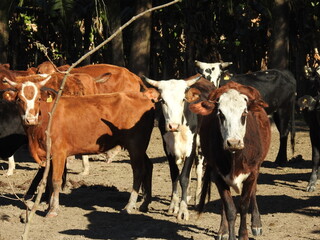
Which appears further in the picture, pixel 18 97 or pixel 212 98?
pixel 18 97

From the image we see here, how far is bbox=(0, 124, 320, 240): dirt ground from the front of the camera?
993 centimetres

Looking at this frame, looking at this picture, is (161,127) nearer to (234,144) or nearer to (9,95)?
(9,95)

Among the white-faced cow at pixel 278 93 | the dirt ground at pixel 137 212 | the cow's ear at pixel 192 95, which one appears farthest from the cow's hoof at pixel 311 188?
the white-faced cow at pixel 278 93

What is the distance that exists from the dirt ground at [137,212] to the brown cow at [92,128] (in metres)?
0.50

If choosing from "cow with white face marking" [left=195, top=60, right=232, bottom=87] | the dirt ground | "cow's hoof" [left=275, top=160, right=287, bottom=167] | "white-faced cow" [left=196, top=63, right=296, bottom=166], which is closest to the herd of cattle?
the dirt ground

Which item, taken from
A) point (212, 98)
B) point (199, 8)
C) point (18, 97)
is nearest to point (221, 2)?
point (199, 8)

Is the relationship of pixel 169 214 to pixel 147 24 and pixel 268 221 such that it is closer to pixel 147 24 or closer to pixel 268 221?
pixel 268 221

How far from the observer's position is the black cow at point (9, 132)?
13.6m

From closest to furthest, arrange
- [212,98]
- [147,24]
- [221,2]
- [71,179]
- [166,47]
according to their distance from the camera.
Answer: [212,98], [71,179], [147,24], [221,2], [166,47]

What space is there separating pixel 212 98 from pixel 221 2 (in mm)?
15370

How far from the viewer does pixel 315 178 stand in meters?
13.1

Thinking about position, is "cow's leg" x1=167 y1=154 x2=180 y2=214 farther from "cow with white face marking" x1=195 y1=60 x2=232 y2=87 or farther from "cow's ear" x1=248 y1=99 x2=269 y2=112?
"cow with white face marking" x1=195 y1=60 x2=232 y2=87

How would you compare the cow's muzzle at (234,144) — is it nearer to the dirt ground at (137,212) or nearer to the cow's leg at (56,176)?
the dirt ground at (137,212)

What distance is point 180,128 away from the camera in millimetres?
11227
